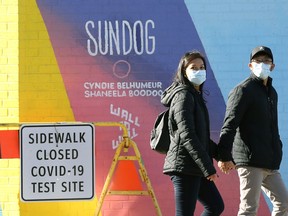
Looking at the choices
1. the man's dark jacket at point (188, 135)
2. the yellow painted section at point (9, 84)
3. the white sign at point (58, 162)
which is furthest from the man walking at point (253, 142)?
the yellow painted section at point (9, 84)

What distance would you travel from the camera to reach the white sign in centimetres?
748

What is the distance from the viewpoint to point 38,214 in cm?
876

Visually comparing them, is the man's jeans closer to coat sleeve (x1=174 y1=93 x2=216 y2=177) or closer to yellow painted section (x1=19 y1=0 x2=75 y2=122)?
coat sleeve (x1=174 y1=93 x2=216 y2=177)

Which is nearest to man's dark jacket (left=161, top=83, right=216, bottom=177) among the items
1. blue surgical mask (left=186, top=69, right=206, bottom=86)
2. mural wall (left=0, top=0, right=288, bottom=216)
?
blue surgical mask (left=186, top=69, right=206, bottom=86)

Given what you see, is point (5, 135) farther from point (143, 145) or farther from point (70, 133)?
point (143, 145)

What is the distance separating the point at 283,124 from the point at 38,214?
2.86m

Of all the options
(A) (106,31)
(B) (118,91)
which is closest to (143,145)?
(B) (118,91)

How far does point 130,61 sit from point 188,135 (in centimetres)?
269

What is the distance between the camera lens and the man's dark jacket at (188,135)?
243 inches

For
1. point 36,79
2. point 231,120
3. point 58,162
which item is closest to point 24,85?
point 36,79

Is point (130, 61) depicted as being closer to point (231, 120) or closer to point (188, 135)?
point (231, 120)

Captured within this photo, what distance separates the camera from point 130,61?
8734 millimetres

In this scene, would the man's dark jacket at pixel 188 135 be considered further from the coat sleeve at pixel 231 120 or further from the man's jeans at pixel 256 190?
the man's jeans at pixel 256 190

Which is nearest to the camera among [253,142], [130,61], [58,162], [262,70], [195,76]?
[195,76]
